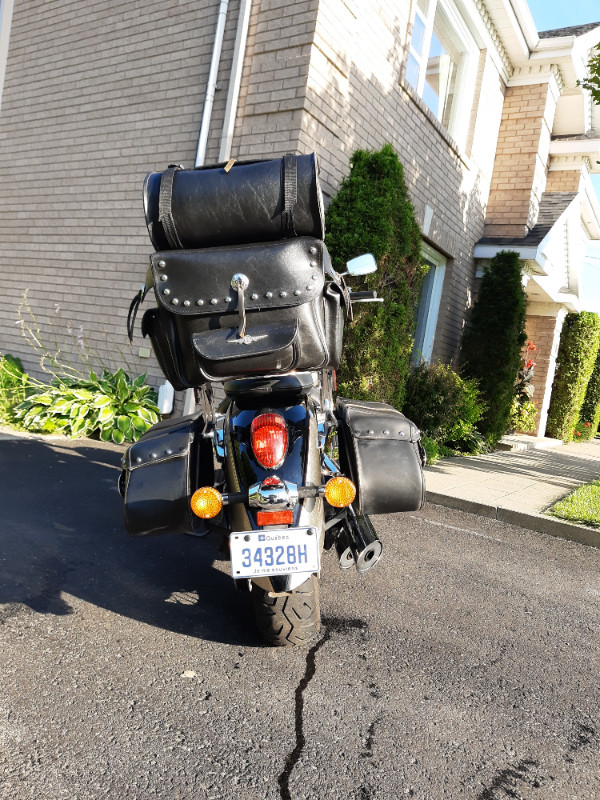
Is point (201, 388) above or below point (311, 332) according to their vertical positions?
below

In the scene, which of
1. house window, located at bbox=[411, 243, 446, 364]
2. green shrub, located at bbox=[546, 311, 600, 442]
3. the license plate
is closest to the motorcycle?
the license plate

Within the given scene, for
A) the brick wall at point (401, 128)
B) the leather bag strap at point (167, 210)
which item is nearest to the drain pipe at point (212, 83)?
the brick wall at point (401, 128)

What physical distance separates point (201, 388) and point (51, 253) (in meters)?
6.63

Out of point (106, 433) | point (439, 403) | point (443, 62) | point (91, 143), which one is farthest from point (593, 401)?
→ point (106, 433)

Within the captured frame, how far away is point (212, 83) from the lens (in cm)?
664

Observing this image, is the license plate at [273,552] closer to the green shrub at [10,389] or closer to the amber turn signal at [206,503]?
the amber turn signal at [206,503]

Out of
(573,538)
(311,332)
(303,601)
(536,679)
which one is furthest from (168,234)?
(573,538)

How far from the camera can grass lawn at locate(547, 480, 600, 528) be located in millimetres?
4805

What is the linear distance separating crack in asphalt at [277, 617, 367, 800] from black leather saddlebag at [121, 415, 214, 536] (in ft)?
2.36

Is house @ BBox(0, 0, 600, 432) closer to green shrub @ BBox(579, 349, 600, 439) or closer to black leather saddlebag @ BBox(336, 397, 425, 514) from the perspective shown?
black leather saddlebag @ BBox(336, 397, 425, 514)

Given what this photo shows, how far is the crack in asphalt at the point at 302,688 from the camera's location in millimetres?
1772

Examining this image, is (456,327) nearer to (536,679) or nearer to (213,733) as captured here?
(536,679)

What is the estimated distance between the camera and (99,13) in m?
7.93

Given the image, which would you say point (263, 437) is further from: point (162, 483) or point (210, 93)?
point (210, 93)
